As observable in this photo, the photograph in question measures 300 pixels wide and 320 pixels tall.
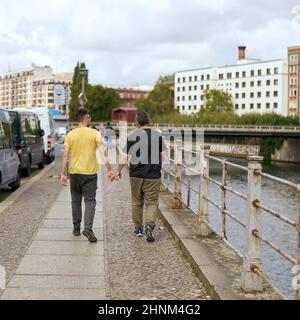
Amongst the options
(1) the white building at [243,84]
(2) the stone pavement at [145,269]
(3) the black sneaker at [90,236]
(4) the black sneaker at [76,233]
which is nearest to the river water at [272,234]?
(2) the stone pavement at [145,269]

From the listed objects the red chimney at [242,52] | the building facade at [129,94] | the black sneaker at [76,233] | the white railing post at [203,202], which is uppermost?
the red chimney at [242,52]

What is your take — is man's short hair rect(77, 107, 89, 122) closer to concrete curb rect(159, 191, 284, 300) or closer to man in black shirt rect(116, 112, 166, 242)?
man in black shirt rect(116, 112, 166, 242)

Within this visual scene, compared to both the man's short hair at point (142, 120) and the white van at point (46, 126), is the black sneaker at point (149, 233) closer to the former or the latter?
the man's short hair at point (142, 120)

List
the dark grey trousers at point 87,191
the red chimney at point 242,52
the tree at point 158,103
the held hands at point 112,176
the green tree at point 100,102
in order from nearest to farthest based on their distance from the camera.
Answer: the dark grey trousers at point 87,191
the held hands at point 112,176
the green tree at point 100,102
the tree at point 158,103
the red chimney at point 242,52

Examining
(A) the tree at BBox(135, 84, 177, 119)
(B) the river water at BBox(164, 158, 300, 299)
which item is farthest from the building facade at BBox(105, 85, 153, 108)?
(B) the river water at BBox(164, 158, 300, 299)

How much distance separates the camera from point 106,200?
43.1ft

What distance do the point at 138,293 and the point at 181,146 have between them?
6.03m

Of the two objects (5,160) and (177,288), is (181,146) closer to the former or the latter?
(5,160)

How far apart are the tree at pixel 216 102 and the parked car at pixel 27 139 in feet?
348

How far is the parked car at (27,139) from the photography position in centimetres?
1741

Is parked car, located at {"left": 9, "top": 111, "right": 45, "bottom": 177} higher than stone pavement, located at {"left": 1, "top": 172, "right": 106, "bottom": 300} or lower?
higher

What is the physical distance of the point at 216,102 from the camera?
128500mm

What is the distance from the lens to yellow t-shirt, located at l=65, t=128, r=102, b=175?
8383 millimetres
